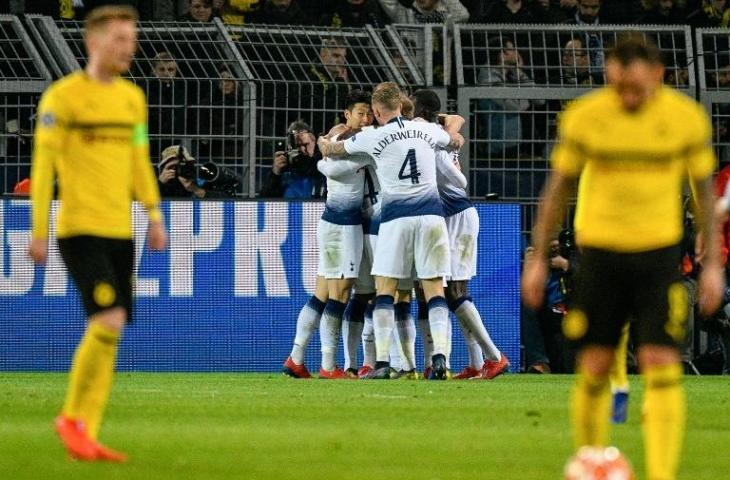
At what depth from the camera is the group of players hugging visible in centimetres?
1595

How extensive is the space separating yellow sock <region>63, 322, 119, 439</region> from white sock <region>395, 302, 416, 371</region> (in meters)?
8.11

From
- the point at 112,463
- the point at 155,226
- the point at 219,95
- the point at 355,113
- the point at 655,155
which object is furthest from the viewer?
the point at 219,95

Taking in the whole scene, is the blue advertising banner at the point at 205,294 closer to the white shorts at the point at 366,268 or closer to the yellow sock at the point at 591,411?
the white shorts at the point at 366,268

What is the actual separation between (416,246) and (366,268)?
1.03 metres

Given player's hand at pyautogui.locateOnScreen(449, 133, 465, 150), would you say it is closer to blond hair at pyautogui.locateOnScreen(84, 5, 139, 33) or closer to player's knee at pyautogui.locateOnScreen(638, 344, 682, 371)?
blond hair at pyautogui.locateOnScreen(84, 5, 139, 33)

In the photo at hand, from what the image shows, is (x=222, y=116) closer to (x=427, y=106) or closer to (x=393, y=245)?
(x=427, y=106)

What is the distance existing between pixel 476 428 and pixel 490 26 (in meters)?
8.97

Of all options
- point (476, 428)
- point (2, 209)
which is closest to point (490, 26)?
point (2, 209)

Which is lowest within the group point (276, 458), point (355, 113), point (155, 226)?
point (276, 458)

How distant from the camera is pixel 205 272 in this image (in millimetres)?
18625

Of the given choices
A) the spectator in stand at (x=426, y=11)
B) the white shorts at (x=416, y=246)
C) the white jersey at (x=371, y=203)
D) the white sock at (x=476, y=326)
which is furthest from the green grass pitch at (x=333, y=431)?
the spectator in stand at (x=426, y=11)

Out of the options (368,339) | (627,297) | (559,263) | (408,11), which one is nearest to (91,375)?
(627,297)

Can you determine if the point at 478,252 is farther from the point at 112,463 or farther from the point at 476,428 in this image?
the point at 112,463

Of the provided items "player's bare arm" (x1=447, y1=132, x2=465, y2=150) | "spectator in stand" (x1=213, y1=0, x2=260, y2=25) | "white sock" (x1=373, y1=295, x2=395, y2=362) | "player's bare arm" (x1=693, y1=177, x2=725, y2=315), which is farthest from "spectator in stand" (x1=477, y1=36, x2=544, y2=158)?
"player's bare arm" (x1=693, y1=177, x2=725, y2=315)
